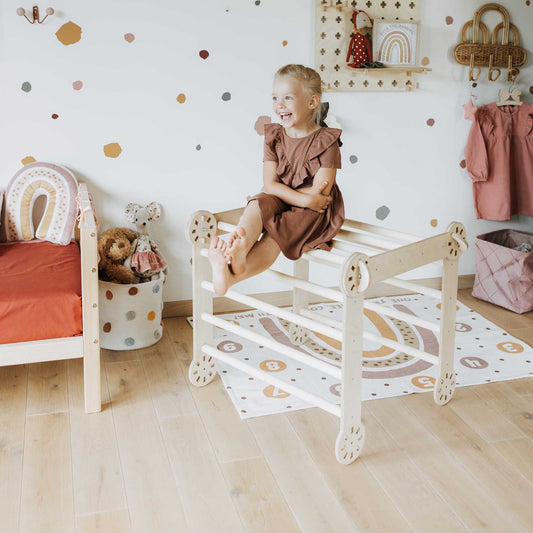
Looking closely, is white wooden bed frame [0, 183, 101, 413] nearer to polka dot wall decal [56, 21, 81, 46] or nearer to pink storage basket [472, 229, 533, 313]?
polka dot wall decal [56, 21, 81, 46]

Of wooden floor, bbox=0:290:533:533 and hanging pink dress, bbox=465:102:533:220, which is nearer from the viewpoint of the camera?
wooden floor, bbox=0:290:533:533

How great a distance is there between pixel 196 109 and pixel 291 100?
2.82 ft

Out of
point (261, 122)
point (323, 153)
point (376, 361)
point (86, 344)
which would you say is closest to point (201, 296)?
point (86, 344)

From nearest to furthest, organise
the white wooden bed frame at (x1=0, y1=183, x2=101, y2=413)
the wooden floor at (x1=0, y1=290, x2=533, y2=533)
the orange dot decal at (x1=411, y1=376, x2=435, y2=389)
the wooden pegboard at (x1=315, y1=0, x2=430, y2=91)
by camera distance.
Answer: the wooden floor at (x1=0, y1=290, x2=533, y2=533), the white wooden bed frame at (x1=0, y1=183, x2=101, y2=413), the orange dot decal at (x1=411, y1=376, x2=435, y2=389), the wooden pegboard at (x1=315, y1=0, x2=430, y2=91)

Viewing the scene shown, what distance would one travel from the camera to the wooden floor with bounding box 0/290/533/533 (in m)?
1.69

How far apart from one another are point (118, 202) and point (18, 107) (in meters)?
0.54

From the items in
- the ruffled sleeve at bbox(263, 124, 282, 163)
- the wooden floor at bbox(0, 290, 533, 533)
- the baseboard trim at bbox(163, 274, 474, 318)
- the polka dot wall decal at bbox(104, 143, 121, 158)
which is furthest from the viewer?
the baseboard trim at bbox(163, 274, 474, 318)

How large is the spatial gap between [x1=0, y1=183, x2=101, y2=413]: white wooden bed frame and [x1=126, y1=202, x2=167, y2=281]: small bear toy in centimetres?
54

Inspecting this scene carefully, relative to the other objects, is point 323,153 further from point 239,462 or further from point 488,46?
point 488,46

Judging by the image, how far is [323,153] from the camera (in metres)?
2.19

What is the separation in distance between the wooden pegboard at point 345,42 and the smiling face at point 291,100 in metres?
0.87

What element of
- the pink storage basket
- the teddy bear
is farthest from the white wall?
the pink storage basket

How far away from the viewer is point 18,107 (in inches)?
105

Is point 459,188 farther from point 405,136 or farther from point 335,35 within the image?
point 335,35
